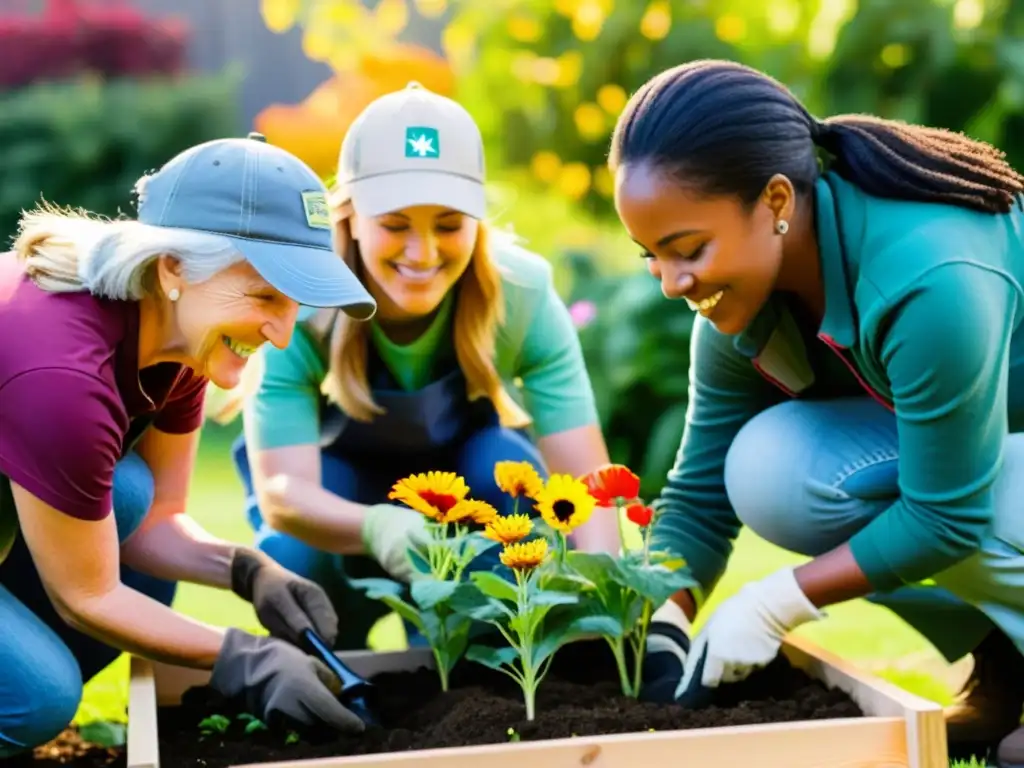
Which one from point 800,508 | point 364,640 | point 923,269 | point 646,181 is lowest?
point 364,640

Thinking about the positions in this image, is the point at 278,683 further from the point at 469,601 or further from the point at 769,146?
the point at 769,146

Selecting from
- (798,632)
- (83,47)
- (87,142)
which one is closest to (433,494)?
(798,632)

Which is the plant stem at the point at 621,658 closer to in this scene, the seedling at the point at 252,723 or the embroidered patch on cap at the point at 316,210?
the seedling at the point at 252,723

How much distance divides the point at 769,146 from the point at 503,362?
853 millimetres

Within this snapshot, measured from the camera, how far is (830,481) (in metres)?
2.37

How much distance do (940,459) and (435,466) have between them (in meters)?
→ 1.16

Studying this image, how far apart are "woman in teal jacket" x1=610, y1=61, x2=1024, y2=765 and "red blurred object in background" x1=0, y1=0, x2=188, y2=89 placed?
8.85 metres

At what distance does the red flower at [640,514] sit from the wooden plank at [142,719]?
2.56 ft

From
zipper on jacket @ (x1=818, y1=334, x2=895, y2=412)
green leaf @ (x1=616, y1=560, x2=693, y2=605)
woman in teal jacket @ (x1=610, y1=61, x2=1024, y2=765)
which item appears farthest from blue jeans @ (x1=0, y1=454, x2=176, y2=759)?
zipper on jacket @ (x1=818, y1=334, x2=895, y2=412)

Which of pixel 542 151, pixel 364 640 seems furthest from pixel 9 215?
pixel 364 640

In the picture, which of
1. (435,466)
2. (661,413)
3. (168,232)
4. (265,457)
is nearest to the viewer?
(168,232)

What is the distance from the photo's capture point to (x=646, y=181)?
6.91ft

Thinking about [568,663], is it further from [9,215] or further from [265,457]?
[9,215]

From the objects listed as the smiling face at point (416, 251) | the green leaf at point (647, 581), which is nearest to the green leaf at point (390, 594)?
the green leaf at point (647, 581)
